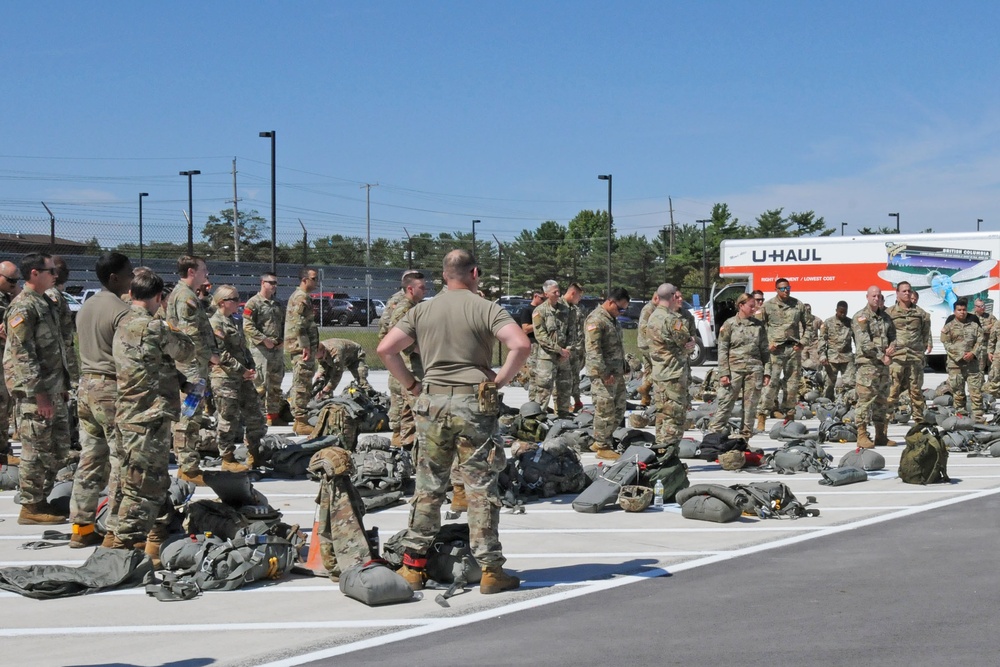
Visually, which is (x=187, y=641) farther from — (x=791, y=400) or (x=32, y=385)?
(x=791, y=400)

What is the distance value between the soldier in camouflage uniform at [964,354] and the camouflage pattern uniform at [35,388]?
13.1 meters

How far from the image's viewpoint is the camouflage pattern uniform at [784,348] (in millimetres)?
15539

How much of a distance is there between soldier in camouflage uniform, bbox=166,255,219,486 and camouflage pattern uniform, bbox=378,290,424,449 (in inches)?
73.0

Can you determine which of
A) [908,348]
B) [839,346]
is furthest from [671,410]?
[839,346]

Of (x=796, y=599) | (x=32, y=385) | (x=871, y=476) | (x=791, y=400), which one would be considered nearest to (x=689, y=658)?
(x=796, y=599)

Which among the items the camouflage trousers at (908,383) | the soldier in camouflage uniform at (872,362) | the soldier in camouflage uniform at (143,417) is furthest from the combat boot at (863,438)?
the soldier in camouflage uniform at (143,417)

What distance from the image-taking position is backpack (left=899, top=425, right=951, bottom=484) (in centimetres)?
1023

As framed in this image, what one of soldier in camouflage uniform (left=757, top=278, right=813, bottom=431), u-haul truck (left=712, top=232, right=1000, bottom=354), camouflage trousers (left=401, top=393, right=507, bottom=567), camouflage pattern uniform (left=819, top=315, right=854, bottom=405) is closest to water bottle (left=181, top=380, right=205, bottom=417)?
camouflage trousers (left=401, top=393, right=507, bottom=567)

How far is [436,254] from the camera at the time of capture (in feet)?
145

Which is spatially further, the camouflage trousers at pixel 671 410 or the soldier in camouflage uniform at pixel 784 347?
the soldier in camouflage uniform at pixel 784 347

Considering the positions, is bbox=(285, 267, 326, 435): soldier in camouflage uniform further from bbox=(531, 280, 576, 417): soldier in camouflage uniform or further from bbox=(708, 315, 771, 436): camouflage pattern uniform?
bbox=(708, 315, 771, 436): camouflage pattern uniform

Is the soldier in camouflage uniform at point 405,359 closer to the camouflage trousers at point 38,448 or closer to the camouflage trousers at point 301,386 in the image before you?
the camouflage trousers at point 301,386

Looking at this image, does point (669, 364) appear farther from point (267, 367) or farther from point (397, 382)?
point (267, 367)

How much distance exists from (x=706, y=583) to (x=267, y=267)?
37.8 m
